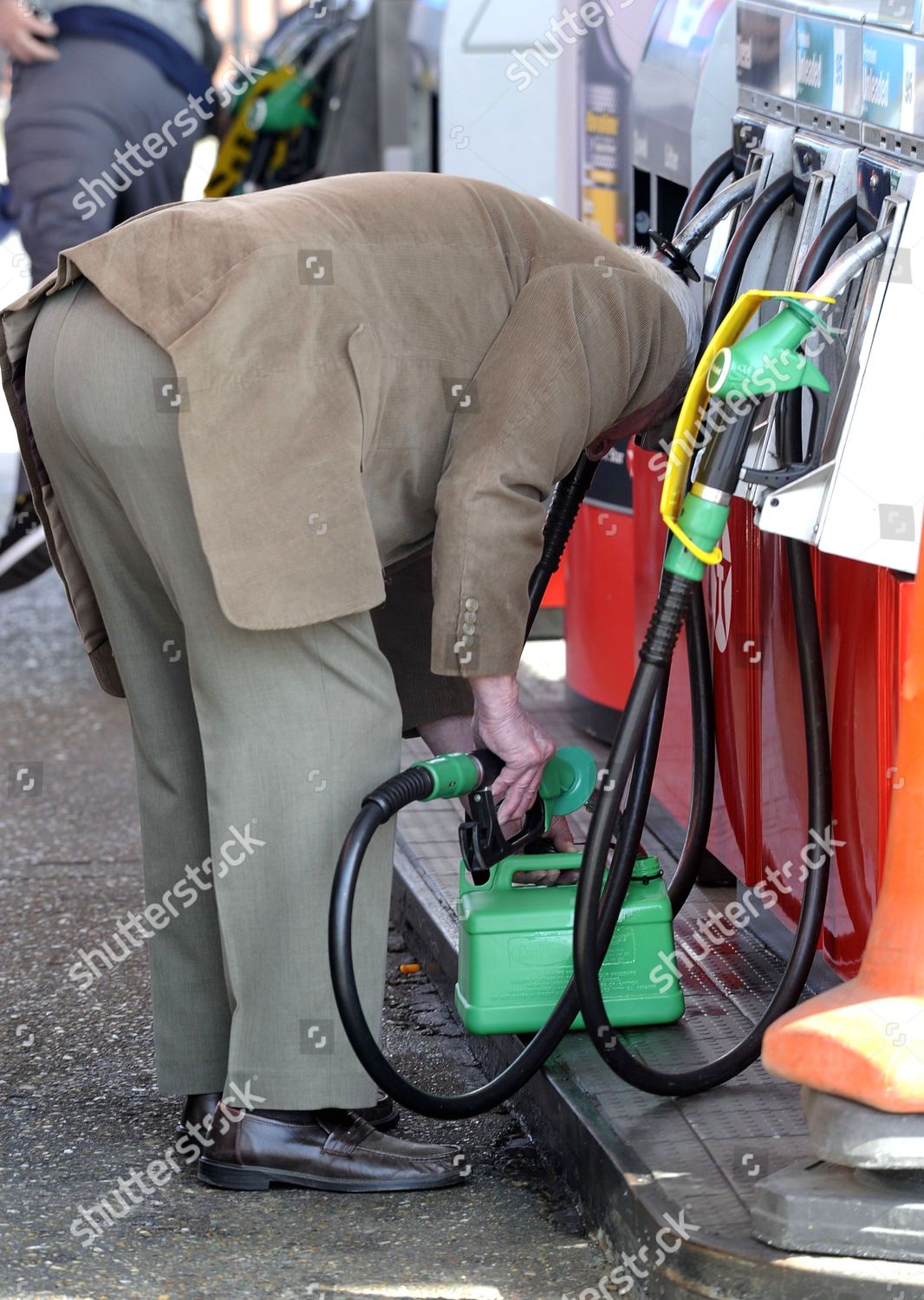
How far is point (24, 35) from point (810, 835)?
3.82 m

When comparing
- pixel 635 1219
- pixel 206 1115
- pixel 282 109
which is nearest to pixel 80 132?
pixel 282 109

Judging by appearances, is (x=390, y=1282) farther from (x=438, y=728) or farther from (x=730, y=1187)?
(x=438, y=728)

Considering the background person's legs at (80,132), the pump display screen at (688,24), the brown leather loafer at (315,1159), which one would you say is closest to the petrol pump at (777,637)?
the brown leather loafer at (315,1159)

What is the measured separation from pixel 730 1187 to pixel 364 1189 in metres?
0.54

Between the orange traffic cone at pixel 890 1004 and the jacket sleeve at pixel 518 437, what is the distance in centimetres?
53

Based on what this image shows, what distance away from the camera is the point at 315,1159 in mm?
2553

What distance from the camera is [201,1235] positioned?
8.07 feet

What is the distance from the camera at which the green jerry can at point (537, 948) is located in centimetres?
268

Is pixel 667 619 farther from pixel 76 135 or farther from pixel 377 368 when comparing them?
pixel 76 135

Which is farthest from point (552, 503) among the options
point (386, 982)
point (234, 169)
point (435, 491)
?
point (234, 169)

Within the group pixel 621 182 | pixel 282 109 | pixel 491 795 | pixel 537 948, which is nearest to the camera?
pixel 491 795

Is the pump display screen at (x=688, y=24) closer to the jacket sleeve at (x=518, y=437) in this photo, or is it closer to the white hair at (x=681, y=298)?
the white hair at (x=681, y=298)

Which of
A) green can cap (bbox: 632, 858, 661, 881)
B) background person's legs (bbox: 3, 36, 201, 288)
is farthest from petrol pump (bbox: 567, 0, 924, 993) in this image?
background person's legs (bbox: 3, 36, 201, 288)

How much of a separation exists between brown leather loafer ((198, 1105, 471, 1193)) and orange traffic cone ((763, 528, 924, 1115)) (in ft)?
2.09
